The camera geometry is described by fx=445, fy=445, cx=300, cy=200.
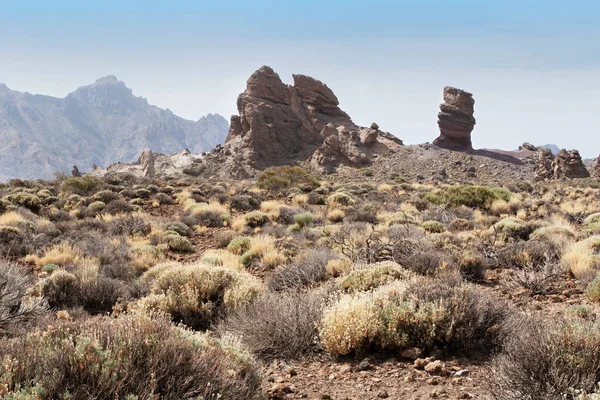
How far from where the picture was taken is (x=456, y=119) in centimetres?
7194

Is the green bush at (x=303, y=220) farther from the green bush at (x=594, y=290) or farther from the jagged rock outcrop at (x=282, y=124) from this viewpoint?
the jagged rock outcrop at (x=282, y=124)

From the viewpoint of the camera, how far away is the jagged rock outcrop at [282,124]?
78.4 metres

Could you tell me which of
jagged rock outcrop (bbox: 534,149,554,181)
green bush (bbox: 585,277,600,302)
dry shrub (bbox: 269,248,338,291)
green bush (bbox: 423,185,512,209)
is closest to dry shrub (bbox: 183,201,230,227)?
dry shrub (bbox: 269,248,338,291)

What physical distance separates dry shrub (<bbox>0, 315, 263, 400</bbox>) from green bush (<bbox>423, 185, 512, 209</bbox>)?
19.1 m

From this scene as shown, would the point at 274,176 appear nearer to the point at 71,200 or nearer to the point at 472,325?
the point at 71,200

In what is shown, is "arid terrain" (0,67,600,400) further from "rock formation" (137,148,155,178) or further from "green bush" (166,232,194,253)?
"rock formation" (137,148,155,178)

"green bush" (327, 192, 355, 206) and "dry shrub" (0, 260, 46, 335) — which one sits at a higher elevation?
"green bush" (327, 192, 355, 206)

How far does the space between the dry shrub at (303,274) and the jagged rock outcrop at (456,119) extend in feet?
222

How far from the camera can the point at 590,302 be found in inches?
290

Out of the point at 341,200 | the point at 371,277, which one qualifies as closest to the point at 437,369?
the point at 371,277

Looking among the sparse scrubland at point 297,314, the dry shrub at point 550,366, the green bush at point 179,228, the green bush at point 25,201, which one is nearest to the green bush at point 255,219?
the sparse scrubland at point 297,314

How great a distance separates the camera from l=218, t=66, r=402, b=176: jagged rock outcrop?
78.4 meters

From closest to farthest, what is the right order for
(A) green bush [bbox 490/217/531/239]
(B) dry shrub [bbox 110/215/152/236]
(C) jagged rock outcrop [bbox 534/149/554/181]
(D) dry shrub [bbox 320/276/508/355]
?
(D) dry shrub [bbox 320/276/508/355] < (A) green bush [bbox 490/217/531/239] < (B) dry shrub [bbox 110/215/152/236] < (C) jagged rock outcrop [bbox 534/149/554/181]

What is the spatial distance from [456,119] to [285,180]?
162 ft
